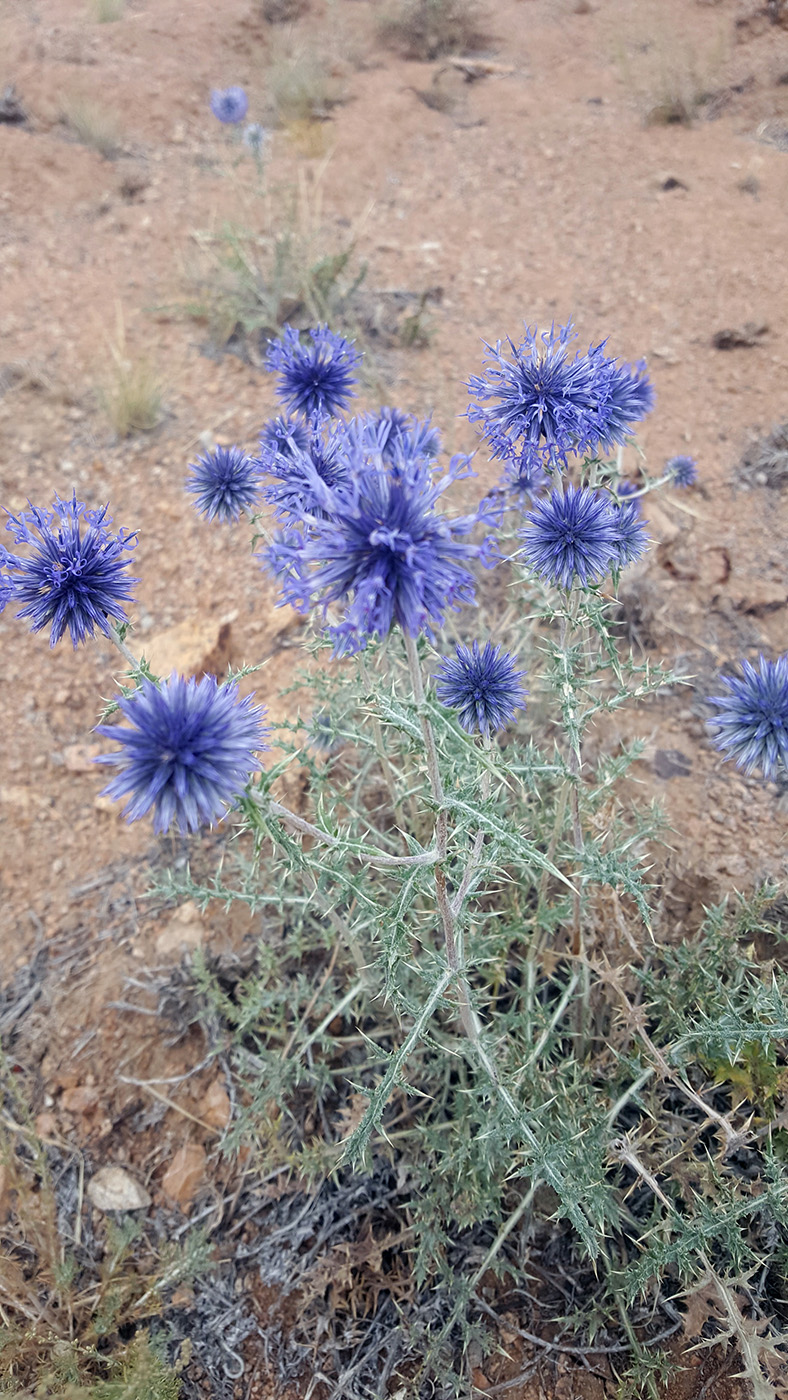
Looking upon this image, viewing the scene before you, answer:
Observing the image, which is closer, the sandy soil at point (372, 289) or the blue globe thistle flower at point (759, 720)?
the blue globe thistle flower at point (759, 720)

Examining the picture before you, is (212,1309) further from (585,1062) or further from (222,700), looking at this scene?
(222,700)

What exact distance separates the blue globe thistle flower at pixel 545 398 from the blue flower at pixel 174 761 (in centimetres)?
117

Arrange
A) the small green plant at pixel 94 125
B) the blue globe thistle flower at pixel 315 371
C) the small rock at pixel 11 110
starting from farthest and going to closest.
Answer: the small rock at pixel 11 110
the small green plant at pixel 94 125
the blue globe thistle flower at pixel 315 371

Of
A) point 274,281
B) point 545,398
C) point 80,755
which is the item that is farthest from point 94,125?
point 545,398

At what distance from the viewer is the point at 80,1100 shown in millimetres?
2887

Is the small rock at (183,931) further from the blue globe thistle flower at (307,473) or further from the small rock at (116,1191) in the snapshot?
the blue globe thistle flower at (307,473)

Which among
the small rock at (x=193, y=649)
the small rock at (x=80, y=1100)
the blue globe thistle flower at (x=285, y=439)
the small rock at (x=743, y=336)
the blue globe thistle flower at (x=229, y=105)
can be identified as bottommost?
the small rock at (x=80, y=1100)

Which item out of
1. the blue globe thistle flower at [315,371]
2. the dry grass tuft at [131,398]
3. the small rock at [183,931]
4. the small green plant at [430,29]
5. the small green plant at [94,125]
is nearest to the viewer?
the blue globe thistle flower at [315,371]

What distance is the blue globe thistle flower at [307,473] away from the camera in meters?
1.56

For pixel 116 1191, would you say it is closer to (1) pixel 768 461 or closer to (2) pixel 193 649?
(2) pixel 193 649

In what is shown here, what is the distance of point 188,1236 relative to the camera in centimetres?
256

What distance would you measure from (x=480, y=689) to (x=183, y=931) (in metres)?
1.84

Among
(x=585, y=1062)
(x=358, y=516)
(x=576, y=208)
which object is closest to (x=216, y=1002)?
(x=585, y=1062)

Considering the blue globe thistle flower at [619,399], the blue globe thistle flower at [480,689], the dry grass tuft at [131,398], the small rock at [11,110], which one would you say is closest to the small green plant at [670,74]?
the dry grass tuft at [131,398]
